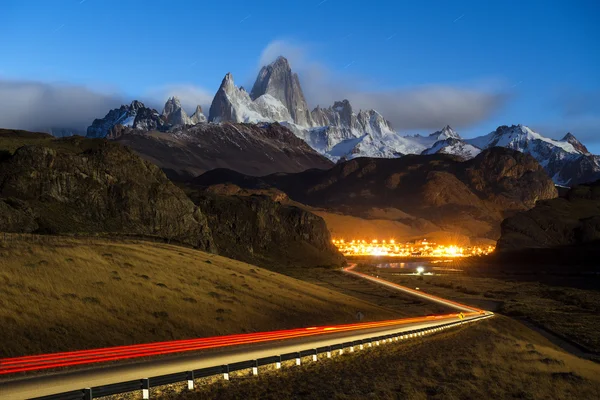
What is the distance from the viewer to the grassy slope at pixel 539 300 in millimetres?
69312

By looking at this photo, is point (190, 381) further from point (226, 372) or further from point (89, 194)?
point (89, 194)

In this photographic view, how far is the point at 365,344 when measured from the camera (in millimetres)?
39344

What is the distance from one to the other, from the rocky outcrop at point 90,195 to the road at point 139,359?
1797 inches

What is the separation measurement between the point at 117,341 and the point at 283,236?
156887 millimetres

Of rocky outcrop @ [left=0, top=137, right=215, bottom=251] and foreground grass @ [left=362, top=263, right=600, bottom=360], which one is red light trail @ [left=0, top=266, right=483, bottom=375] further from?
rocky outcrop @ [left=0, top=137, right=215, bottom=251]

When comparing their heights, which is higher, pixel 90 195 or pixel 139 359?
pixel 90 195

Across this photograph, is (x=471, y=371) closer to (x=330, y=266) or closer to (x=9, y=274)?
(x=9, y=274)

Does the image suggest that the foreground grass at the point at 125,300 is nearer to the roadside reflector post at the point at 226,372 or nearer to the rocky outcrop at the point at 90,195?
the roadside reflector post at the point at 226,372

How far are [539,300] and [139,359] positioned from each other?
9509 centimetres

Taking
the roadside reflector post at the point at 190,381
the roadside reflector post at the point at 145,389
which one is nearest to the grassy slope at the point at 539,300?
the roadside reflector post at the point at 190,381

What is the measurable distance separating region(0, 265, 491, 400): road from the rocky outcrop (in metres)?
45.6

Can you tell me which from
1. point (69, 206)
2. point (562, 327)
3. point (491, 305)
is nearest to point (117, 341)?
point (562, 327)

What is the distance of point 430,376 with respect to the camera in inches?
1223

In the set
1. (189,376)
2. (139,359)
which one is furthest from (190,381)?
(139,359)
